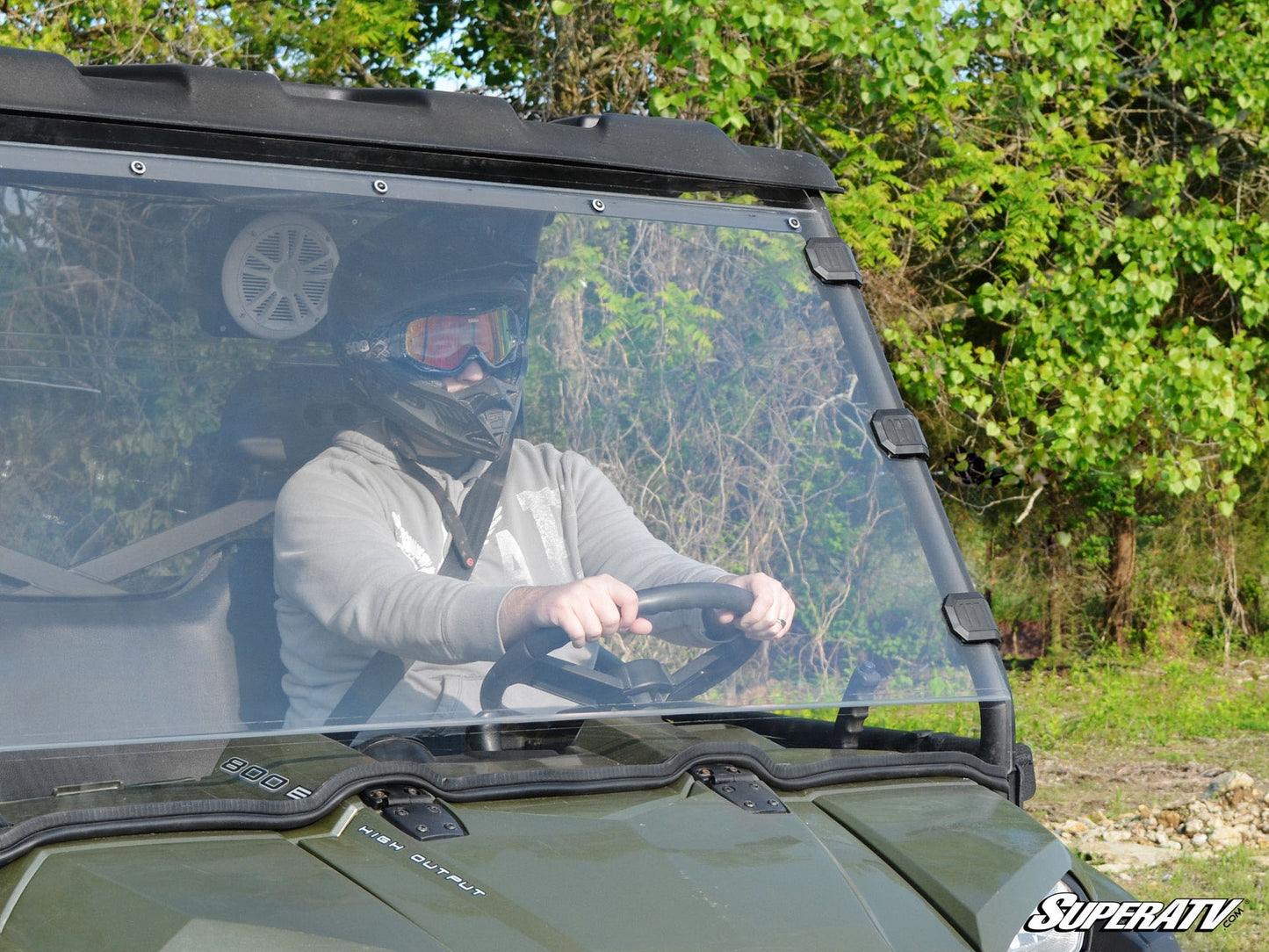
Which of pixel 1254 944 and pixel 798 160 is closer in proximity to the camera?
pixel 798 160

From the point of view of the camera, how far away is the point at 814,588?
192cm

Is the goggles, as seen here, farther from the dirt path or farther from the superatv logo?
the dirt path

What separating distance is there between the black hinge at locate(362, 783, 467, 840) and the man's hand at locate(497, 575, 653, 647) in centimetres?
26

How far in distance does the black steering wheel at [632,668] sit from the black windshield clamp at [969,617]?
278 mm

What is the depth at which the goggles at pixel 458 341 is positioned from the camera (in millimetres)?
1784

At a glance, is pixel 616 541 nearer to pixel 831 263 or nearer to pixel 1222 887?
pixel 831 263

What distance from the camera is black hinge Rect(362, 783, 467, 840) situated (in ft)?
4.66

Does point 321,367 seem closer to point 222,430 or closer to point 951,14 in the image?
point 222,430

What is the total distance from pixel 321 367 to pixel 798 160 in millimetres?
805

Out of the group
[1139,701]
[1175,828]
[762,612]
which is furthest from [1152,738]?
[762,612]

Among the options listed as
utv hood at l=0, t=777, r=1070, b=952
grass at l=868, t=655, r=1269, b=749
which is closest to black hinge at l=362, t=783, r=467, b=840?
utv hood at l=0, t=777, r=1070, b=952

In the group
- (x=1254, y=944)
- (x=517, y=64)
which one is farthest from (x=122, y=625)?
(x=517, y=64)

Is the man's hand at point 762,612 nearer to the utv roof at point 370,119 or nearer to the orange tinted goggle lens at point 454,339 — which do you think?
the orange tinted goggle lens at point 454,339

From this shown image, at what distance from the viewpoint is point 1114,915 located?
1587 millimetres
